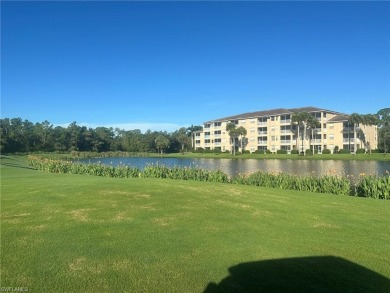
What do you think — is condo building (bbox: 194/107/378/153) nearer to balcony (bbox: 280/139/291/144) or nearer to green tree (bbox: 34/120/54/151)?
balcony (bbox: 280/139/291/144)

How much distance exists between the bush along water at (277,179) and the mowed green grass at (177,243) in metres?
4.88

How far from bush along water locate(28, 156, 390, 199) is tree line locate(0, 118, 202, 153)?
230 ft

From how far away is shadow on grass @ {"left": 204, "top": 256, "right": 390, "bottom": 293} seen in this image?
4.81 m

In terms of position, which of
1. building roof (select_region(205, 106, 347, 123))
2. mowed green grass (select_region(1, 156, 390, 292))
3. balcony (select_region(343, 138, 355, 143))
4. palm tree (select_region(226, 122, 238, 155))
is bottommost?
mowed green grass (select_region(1, 156, 390, 292))

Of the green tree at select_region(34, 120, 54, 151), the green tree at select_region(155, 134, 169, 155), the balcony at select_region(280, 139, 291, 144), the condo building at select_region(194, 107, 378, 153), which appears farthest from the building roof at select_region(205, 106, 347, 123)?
the green tree at select_region(34, 120, 54, 151)

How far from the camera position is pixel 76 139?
11138 centimetres

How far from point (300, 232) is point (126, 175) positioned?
17.2m

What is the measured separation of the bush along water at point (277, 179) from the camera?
1495 cm

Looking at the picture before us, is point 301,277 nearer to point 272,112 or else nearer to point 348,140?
point 348,140

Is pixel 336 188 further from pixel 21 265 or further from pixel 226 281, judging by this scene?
pixel 21 265

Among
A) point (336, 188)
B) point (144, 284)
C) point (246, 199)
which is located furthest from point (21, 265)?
point (336, 188)

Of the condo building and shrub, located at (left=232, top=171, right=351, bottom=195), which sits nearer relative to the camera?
shrub, located at (left=232, top=171, right=351, bottom=195)

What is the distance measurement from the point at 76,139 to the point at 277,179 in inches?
4044

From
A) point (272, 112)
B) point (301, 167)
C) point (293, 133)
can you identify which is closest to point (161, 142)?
point (272, 112)
